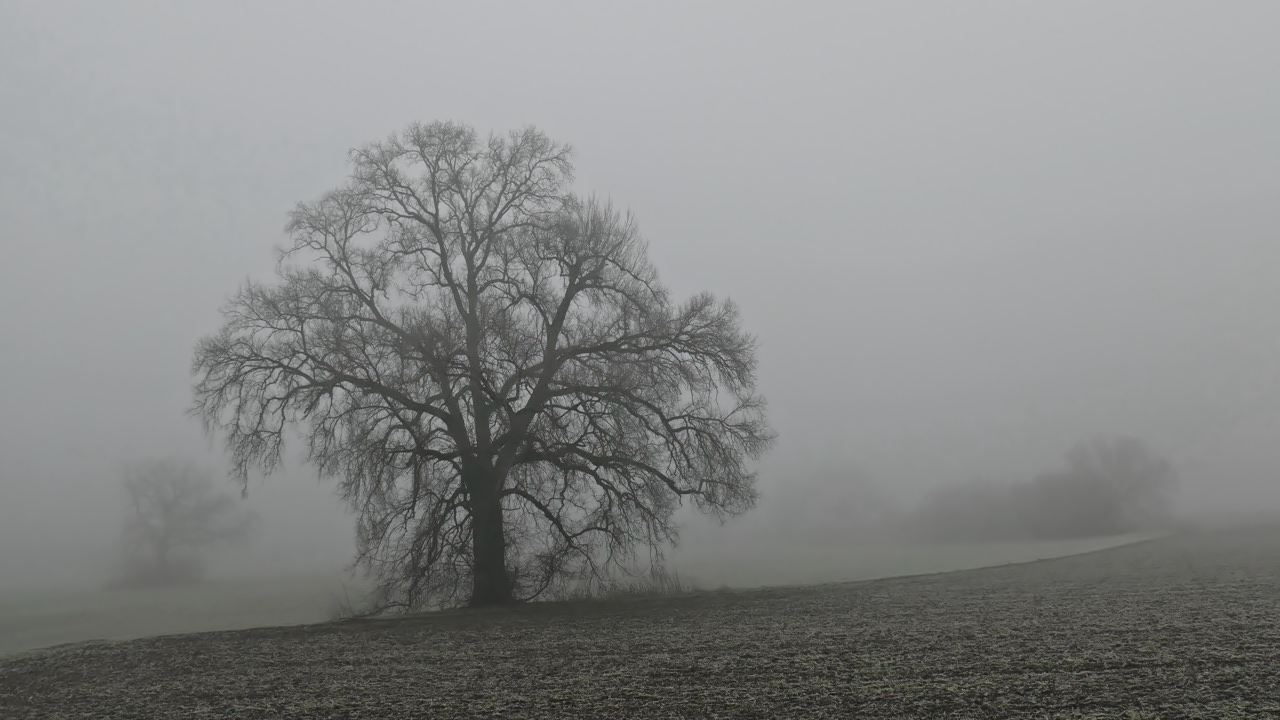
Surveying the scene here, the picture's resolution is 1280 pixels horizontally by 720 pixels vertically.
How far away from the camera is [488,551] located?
20.4 m

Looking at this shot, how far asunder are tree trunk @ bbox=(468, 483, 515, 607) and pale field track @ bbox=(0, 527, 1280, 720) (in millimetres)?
1454

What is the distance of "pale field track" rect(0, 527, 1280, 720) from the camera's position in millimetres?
9000

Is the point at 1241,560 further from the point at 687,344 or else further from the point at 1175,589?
the point at 687,344

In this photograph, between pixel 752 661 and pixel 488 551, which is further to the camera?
pixel 488 551

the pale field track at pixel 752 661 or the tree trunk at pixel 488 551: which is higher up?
the tree trunk at pixel 488 551

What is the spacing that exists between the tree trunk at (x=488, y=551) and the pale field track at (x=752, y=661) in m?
1.45

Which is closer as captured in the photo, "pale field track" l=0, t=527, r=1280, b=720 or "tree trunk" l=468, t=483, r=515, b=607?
"pale field track" l=0, t=527, r=1280, b=720

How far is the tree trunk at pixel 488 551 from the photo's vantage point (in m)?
20.3

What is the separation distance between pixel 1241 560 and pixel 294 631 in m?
21.2

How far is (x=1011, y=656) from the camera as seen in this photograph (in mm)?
10555

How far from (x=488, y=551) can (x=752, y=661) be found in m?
10.4

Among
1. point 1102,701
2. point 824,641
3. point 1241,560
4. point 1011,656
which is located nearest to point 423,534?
point 824,641

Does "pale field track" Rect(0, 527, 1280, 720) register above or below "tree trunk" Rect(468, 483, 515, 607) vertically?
below

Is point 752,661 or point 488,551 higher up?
point 488,551
